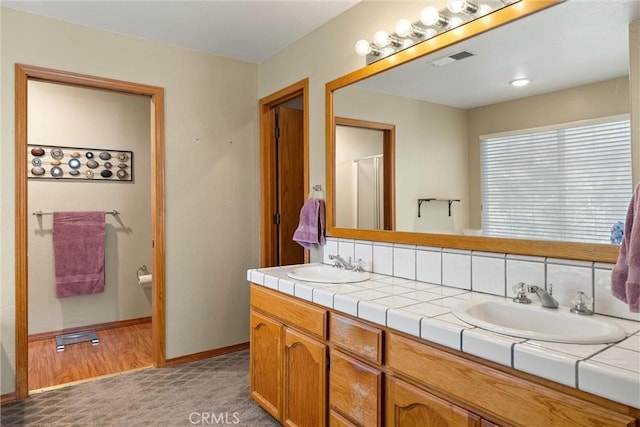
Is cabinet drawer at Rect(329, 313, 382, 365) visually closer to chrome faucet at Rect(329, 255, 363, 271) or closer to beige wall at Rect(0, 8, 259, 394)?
chrome faucet at Rect(329, 255, 363, 271)

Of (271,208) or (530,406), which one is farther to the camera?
(271,208)

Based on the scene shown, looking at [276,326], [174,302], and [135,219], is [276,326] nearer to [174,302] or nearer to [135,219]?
[174,302]

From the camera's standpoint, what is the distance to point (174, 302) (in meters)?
2.94

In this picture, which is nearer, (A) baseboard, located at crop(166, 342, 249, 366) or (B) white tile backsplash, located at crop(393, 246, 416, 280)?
(B) white tile backsplash, located at crop(393, 246, 416, 280)

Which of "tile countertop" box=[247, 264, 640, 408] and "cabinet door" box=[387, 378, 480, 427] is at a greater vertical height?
"tile countertop" box=[247, 264, 640, 408]

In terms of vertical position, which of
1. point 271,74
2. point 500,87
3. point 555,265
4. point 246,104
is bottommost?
point 555,265

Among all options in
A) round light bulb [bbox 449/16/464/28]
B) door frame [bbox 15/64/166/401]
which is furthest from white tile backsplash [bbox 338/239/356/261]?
door frame [bbox 15/64/166/401]

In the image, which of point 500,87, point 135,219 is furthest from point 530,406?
point 135,219

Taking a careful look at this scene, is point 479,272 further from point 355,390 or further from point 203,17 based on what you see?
point 203,17

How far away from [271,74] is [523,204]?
7.52 ft

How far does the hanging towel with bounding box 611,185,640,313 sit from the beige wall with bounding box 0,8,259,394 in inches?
104

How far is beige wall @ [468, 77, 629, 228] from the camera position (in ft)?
4.30

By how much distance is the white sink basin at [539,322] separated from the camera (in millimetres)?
1062

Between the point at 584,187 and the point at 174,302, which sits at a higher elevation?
the point at 584,187
